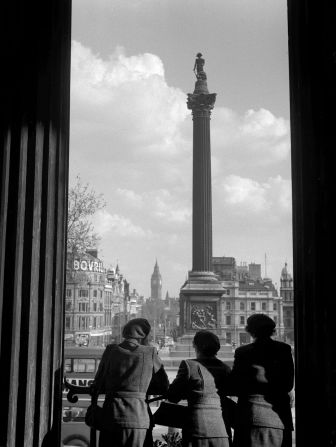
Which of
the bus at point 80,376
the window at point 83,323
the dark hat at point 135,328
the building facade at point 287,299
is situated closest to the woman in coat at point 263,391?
the dark hat at point 135,328

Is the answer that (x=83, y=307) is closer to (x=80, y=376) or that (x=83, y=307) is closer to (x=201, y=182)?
(x=201, y=182)

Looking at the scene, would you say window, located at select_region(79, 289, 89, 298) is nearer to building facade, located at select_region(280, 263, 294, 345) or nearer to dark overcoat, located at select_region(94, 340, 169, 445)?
building facade, located at select_region(280, 263, 294, 345)

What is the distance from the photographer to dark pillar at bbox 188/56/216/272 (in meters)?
24.1

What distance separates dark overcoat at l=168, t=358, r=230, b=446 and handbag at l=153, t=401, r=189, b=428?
0.07 m

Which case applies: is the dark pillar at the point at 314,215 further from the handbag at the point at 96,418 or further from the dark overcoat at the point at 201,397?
the handbag at the point at 96,418

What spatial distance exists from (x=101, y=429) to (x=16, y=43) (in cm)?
233

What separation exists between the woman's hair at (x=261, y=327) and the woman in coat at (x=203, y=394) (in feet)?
0.87

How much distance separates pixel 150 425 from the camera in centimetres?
316

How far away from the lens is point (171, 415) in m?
3.17

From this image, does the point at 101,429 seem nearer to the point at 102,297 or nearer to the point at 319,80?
the point at 319,80

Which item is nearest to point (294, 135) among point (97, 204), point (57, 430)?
point (57, 430)

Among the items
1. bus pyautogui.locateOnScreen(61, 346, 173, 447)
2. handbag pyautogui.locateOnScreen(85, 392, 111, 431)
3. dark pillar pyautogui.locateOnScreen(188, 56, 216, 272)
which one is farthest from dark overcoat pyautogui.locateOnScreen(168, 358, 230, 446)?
dark pillar pyautogui.locateOnScreen(188, 56, 216, 272)

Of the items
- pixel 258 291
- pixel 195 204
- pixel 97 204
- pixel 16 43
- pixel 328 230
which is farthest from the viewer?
pixel 258 291

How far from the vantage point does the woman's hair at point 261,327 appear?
3.17m
